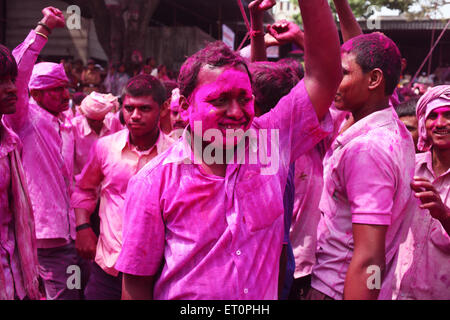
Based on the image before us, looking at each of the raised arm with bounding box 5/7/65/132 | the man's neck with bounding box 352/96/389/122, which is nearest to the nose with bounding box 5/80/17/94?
the raised arm with bounding box 5/7/65/132

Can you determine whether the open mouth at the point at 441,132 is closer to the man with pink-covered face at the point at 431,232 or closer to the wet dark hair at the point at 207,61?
the man with pink-covered face at the point at 431,232

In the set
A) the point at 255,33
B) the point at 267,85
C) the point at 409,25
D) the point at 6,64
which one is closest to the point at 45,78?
the point at 6,64

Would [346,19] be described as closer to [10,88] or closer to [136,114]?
[136,114]

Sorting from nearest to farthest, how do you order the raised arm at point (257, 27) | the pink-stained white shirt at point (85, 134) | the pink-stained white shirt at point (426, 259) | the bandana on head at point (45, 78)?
the raised arm at point (257, 27)
the pink-stained white shirt at point (426, 259)
the bandana on head at point (45, 78)
the pink-stained white shirt at point (85, 134)

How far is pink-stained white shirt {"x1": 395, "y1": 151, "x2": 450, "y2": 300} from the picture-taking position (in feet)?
8.35

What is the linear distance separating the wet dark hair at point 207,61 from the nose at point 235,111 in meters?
0.15

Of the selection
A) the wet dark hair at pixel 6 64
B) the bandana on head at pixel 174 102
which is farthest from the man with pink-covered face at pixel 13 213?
the bandana on head at pixel 174 102

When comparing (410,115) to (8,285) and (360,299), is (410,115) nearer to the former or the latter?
(360,299)

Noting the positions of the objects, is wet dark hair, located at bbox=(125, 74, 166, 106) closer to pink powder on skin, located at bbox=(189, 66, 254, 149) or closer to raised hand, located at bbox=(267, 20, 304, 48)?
raised hand, located at bbox=(267, 20, 304, 48)

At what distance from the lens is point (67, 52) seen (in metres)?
14.9

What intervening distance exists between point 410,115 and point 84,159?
127 inches

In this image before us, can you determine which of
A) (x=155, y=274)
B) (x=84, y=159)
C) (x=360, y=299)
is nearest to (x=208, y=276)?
(x=155, y=274)

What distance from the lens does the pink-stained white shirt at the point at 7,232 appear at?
2521 millimetres

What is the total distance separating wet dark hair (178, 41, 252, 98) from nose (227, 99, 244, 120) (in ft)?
0.49
